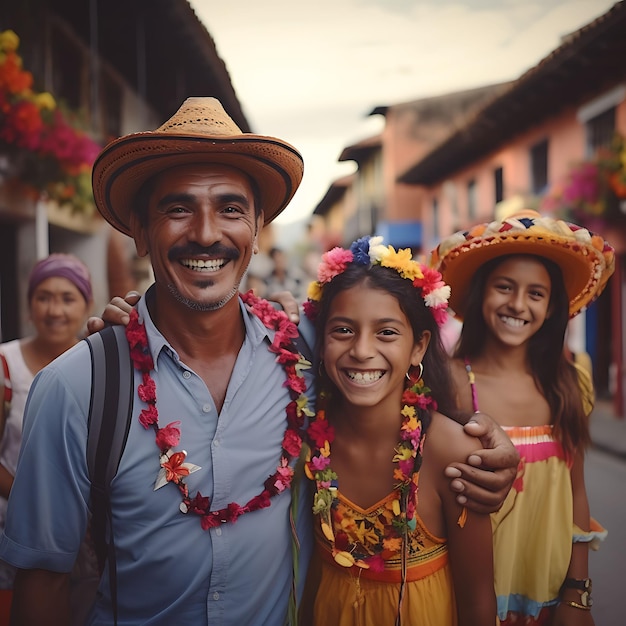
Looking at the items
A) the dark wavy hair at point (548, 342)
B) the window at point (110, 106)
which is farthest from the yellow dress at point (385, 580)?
the window at point (110, 106)

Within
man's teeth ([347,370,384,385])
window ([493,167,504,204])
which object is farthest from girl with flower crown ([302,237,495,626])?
window ([493,167,504,204])

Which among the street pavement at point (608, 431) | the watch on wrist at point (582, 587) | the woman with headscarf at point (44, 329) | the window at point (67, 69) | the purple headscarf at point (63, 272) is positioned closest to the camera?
the watch on wrist at point (582, 587)

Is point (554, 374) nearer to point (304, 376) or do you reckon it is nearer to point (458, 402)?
point (458, 402)

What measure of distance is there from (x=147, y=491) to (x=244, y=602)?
0.50 meters

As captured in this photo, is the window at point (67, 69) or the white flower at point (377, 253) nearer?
the white flower at point (377, 253)

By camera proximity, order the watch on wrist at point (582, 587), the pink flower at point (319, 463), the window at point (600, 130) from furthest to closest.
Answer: the window at point (600, 130), the watch on wrist at point (582, 587), the pink flower at point (319, 463)

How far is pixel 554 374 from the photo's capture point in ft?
8.87

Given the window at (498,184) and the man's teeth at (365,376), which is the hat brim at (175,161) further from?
the window at (498,184)

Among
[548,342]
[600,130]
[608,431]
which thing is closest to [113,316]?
[548,342]

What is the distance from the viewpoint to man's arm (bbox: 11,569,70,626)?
5.95ft

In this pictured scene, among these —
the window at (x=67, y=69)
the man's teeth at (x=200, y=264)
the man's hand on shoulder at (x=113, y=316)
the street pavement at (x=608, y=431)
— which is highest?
the window at (x=67, y=69)

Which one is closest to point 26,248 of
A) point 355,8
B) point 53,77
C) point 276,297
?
point 53,77

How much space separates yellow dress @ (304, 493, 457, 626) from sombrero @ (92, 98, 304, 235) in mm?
1272

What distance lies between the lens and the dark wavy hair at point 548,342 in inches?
104
